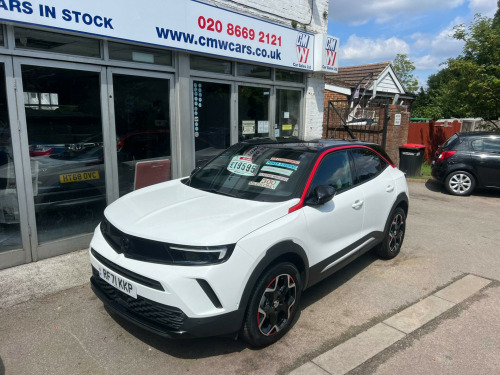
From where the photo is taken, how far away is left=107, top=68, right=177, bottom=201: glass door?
208 inches

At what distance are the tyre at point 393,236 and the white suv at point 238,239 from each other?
0.51m

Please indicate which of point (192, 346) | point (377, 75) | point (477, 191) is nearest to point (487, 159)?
point (477, 191)

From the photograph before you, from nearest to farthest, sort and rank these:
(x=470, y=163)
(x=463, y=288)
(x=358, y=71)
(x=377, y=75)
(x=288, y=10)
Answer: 1. (x=463, y=288)
2. (x=288, y=10)
3. (x=470, y=163)
4. (x=377, y=75)
5. (x=358, y=71)

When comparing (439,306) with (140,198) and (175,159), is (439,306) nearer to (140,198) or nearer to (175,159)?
(140,198)

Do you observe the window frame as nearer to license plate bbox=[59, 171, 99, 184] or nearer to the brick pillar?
license plate bbox=[59, 171, 99, 184]

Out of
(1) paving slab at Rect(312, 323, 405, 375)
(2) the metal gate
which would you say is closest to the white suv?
(1) paving slab at Rect(312, 323, 405, 375)

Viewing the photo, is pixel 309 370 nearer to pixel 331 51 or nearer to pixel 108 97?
pixel 108 97

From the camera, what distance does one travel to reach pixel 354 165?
Result: 4152 mm

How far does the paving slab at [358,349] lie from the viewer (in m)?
2.77

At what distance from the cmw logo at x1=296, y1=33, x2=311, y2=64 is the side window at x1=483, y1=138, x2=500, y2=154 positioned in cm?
488

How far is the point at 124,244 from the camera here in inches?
111

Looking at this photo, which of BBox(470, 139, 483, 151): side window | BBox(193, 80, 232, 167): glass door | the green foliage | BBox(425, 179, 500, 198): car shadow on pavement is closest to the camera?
BBox(193, 80, 232, 167): glass door

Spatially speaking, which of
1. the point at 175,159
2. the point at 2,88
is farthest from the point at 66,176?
the point at 175,159

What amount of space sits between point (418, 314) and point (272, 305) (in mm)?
1591
